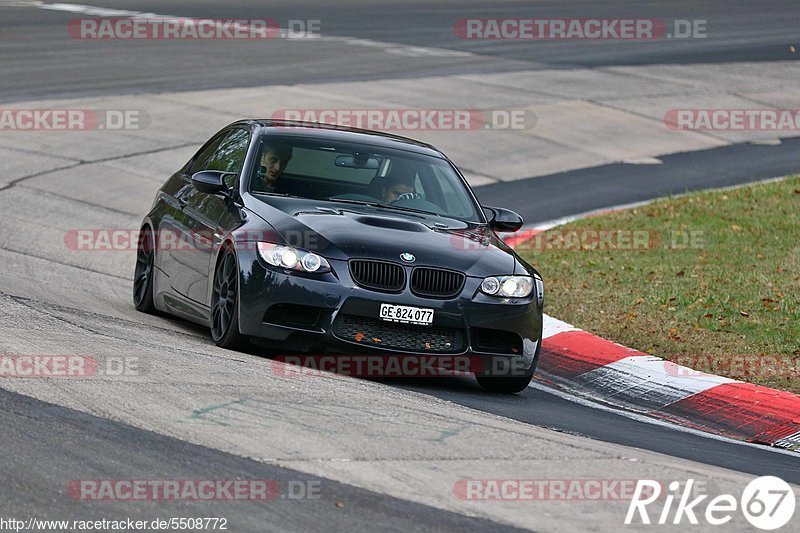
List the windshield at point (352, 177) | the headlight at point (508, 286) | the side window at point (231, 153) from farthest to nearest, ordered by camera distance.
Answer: the side window at point (231, 153), the windshield at point (352, 177), the headlight at point (508, 286)

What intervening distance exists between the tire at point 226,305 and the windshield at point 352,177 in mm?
711

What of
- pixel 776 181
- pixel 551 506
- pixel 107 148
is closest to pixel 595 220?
pixel 776 181

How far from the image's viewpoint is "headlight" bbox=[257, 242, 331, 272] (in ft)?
28.0

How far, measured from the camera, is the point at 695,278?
12641 millimetres

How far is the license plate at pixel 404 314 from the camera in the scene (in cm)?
847

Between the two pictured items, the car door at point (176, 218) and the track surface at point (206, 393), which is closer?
the track surface at point (206, 393)

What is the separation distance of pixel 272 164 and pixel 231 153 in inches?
24.2

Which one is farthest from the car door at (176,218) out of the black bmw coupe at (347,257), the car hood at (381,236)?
the car hood at (381,236)
